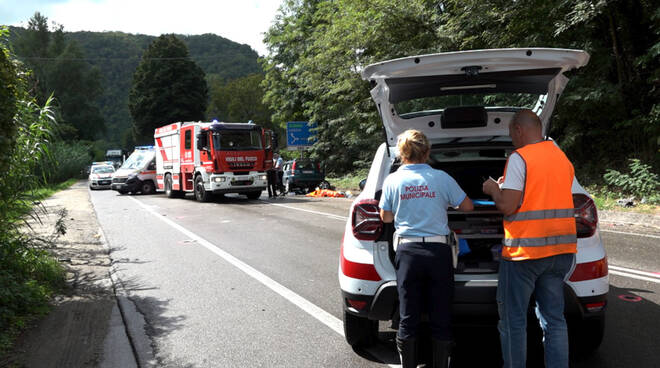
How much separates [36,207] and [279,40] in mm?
30201

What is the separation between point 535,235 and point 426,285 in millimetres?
702

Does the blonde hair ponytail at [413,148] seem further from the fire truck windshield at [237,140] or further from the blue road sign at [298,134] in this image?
the blue road sign at [298,134]

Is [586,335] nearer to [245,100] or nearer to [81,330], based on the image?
[81,330]

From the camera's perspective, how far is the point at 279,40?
34.6 metres

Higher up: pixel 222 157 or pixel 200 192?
pixel 222 157

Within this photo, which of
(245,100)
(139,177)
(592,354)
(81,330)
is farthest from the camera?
(245,100)

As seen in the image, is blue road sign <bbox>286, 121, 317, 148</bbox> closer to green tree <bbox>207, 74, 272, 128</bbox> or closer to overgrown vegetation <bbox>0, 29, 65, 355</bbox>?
overgrown vegetation <bbox>0, 29, 65, 355</bbox>

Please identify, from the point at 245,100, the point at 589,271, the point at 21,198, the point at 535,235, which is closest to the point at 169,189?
the point at 21,198

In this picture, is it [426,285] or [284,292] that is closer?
[426,285]

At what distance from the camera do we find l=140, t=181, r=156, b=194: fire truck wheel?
25344 mm

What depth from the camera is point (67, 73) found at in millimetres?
77125

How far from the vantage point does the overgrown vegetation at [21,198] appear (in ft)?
16.1

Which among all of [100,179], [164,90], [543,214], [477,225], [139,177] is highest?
[164,90]

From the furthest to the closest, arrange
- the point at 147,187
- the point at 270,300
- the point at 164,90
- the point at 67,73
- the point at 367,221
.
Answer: the point at 67,73 → the point at 164,90 → the point at 147,187 → the point at 270,300 → the point at 367,221
